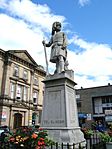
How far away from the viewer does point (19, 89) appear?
34156 millimetres

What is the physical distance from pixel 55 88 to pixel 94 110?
113 feet

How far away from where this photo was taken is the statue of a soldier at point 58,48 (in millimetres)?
8750

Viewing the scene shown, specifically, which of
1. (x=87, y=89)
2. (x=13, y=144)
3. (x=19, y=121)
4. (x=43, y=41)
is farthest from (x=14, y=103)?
(x=13, y=144)

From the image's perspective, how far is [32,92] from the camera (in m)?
37.9

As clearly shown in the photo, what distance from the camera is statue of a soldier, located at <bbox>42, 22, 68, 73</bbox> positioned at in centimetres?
875

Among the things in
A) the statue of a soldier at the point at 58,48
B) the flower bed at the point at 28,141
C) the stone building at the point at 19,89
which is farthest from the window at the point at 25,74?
the flower bed at the point at 28,141

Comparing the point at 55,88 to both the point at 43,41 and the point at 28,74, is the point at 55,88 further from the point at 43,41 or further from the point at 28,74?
the point at 28,74

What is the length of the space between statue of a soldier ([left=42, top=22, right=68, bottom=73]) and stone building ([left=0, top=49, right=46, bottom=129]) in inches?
896

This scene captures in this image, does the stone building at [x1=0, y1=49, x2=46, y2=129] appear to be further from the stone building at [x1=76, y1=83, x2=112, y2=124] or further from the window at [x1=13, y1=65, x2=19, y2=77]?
the stone building at [x1=76, y1=83, x2=112, y2=124]

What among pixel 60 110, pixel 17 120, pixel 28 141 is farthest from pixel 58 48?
pixel 17 120

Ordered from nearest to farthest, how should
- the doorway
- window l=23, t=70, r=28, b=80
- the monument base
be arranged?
the monument base
the doorway
window l=23, t=70, r=28, b=80

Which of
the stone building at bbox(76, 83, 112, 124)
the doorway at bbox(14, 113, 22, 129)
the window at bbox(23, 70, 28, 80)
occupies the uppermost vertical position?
the window at bbox(23, 70, 28, 80)

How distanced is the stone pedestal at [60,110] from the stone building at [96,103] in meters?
32.6

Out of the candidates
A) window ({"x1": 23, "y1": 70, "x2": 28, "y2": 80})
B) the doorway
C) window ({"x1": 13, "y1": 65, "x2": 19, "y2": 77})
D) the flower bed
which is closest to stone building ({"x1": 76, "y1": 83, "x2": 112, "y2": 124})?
window ({"x1": 23, "y1": 70, "x2": 28, "y2": 80})
